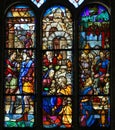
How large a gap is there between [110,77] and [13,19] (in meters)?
1.98

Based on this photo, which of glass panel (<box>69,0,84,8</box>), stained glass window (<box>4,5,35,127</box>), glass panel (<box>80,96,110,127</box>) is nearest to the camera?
glass panel (<box>80,96,110,127</box>)

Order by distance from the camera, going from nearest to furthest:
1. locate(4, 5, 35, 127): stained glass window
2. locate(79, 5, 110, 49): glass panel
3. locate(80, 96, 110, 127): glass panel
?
locate(80, 96, 110, 127): glass panel, locate(4, 5, 35, 127): stained glass window, locate(79, 5, 110, 49): glass panel

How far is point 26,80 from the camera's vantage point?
10.9 meters

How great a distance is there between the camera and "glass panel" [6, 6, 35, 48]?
11047 millimetres

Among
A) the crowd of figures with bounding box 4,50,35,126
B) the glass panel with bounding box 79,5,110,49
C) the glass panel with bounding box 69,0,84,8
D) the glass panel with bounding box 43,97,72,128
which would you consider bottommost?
the glass panel with bounding box 43,97,72,128

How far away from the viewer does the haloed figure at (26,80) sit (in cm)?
1088

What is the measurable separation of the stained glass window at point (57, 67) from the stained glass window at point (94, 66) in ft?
0.73

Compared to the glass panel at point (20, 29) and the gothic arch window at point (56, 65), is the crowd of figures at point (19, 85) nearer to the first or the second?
the gothic arch window at point (56, 65)

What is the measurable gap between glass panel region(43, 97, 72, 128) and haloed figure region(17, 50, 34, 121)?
0.99ft

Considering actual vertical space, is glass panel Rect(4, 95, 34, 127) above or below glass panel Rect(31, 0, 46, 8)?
below

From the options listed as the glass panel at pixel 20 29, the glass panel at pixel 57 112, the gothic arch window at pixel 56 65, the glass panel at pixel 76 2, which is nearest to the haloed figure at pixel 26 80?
the gothic arch window at pixel 56 65

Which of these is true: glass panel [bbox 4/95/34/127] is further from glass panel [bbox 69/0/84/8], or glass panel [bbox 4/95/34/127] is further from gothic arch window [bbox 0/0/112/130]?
glass panel [bbox 69/0/84/8]

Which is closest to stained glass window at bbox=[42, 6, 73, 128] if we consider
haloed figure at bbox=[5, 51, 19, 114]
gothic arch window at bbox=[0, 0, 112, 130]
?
gothic arch window at bbox=[0, 0, 112, 130]

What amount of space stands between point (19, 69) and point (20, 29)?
708mm
